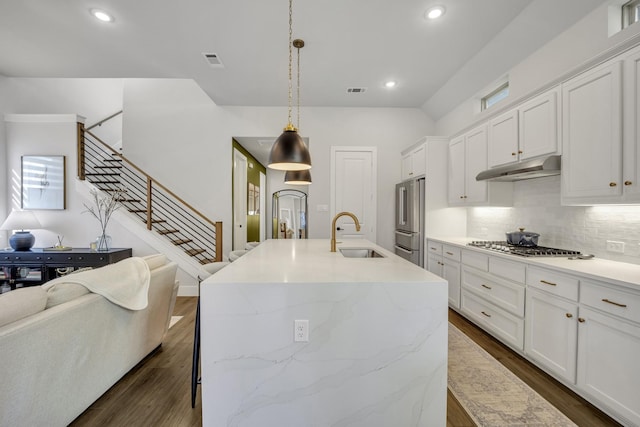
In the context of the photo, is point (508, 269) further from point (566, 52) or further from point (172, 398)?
point (172, 398)

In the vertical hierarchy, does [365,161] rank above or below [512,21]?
below

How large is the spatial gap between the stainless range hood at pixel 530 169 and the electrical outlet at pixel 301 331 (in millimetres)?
2290

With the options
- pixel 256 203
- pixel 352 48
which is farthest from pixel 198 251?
pixel 352 48

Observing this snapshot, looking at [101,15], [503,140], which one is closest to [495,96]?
[503,140]

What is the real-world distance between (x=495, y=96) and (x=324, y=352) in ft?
12.8

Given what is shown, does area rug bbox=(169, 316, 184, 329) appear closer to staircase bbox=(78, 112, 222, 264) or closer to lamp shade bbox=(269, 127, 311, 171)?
staircase bbox=(78, 112, 222, 264)

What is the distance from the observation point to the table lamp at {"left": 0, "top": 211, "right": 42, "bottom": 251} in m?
3.63

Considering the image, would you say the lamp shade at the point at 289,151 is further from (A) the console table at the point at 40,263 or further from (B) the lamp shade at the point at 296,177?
(A) the console table at the point at 40,263

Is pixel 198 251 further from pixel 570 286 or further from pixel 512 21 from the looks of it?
pixel 512 21

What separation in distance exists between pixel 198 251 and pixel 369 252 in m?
3.18

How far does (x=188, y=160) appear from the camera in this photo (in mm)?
4688

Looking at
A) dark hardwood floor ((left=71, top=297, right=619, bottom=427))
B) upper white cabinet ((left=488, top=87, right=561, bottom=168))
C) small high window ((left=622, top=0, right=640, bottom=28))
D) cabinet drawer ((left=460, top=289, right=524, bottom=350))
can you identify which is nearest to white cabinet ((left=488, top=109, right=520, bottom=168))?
upper white cabinet ((left=488, top=87, right=561, bottom=168))

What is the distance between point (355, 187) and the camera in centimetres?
477

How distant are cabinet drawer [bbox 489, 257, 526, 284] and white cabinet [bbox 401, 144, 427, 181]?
5.73 feet
